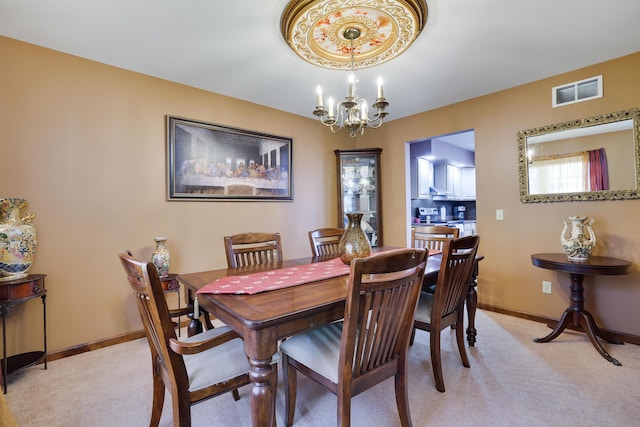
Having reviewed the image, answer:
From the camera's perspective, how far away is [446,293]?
1.85m

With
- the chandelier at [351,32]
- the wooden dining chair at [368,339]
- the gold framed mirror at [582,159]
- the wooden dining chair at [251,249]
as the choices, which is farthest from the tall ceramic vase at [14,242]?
the gold framed mirror at [582,159]

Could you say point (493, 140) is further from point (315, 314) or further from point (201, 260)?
point (201, 260)

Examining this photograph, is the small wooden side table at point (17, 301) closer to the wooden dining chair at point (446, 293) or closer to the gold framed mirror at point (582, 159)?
the wooden dining chair at point (446, 293)

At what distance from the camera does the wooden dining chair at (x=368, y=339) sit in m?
1.14

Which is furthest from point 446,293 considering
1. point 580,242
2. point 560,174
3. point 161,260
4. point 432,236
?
point 161,260

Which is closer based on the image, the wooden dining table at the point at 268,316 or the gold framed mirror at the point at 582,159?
the wooden dining table at the point at 268,316

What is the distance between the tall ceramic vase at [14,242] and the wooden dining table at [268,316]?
137 centimetres

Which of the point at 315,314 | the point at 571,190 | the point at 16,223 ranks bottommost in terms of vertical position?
the point at 315,314

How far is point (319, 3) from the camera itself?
174cm

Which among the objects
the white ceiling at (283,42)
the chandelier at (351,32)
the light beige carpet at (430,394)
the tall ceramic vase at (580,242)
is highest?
the white ceiling at (283,42)

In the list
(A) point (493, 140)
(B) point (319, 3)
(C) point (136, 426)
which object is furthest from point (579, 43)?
(C) point (136, 426)

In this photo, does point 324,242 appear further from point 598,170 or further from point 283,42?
point 598,170

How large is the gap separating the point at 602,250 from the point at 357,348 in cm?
281

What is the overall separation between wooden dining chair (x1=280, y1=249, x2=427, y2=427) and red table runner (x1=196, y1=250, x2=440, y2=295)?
1.01 feet
